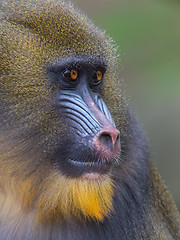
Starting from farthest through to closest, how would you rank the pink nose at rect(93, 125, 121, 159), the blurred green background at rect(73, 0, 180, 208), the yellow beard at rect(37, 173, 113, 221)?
the blurred green background at rect(73, 0, 180, 208), the yellow beard at rect(37, 173, 113, 221), the pink nose at rect(93, 125, 121, 159)

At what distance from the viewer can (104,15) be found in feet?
25.5

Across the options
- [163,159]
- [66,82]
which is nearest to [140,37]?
[163,159]

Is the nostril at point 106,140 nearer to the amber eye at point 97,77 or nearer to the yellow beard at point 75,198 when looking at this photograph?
the yellow beard at point 75,198

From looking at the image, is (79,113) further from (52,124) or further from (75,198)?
(75,198)

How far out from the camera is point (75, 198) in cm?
266

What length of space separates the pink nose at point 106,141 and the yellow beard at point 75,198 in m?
0.19

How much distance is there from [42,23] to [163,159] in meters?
4.59

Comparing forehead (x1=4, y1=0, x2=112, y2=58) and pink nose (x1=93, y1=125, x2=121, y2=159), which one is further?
forehead (x1=4, y1=0, x2=112, y2=58)

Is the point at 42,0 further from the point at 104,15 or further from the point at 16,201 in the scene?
the point at 104,15

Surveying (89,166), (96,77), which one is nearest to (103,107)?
(96,77)

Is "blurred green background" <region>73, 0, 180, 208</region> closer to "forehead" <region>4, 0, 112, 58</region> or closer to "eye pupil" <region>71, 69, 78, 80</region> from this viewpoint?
"forehead" <region>4, 0, 112, 58</region>

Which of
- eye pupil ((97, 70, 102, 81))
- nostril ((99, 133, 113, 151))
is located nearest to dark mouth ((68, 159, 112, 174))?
nostril ((99, 133, 113, 151))

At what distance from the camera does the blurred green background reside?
7039mm


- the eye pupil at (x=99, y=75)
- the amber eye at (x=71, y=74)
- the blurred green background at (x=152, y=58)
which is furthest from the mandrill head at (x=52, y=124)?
the blurred green background at (x=152, y=58)
